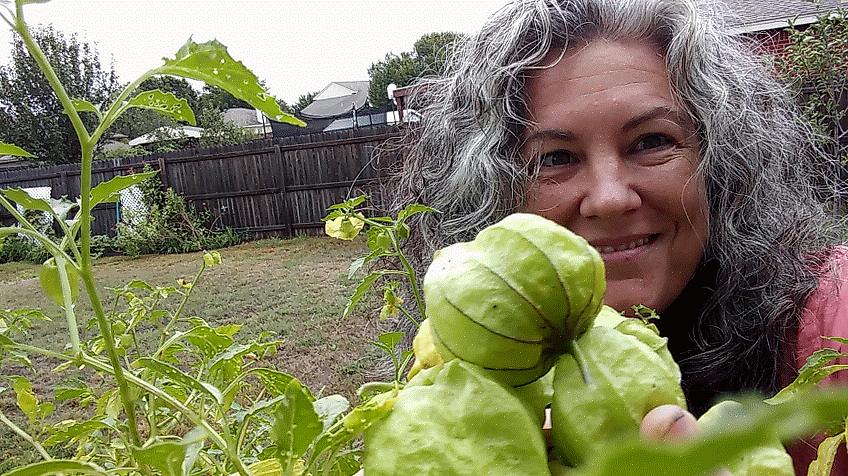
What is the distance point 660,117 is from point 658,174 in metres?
0.09

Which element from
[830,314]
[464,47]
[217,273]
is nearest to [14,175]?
[217,273]

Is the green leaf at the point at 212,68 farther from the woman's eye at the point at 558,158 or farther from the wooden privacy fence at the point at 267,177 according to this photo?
the wooden privacy fence at the point at 267,177

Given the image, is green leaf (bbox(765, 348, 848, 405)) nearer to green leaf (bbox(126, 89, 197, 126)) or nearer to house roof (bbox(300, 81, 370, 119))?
green leaf (bbox(126, 89, 197, 126))

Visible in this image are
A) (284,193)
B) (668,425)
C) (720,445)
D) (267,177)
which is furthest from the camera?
(267,177)

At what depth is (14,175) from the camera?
937cm

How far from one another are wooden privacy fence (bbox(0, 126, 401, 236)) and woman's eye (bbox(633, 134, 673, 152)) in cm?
677

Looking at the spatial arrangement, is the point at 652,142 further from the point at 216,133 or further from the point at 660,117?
the point at 216,133

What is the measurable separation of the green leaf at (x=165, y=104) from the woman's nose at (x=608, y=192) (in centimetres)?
60

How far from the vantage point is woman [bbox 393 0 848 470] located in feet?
3.14

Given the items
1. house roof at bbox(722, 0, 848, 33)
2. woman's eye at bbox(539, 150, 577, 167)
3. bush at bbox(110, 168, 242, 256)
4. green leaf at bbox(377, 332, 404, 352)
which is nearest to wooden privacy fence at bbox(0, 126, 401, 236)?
bush at bbox(110, 168, 242, 256)

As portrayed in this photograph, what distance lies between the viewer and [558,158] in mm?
1009

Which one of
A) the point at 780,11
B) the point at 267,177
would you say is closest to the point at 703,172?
the point at 780,11

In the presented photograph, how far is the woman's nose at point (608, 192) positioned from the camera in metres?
0.91

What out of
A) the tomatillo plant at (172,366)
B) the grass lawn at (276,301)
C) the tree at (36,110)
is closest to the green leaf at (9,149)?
the tomatillo plant at (172,366)
